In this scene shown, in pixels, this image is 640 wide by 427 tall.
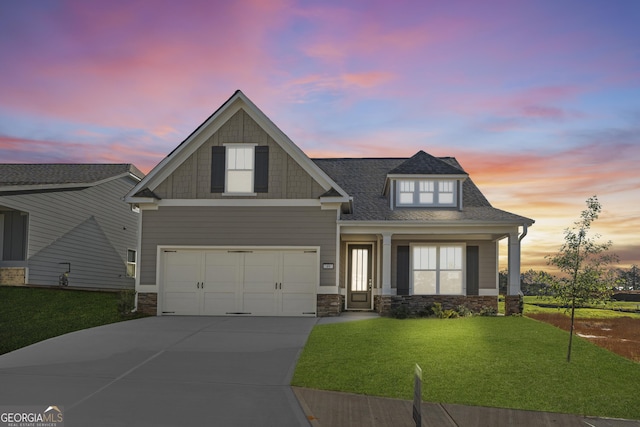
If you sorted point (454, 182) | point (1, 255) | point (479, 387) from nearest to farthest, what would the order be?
point (479, 387), point (454, 182), point (1, 255)

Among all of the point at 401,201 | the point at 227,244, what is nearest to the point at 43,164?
the point at 227,244

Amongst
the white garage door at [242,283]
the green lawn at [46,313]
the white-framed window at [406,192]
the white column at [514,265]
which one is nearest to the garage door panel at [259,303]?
the white garage door at [242,283]

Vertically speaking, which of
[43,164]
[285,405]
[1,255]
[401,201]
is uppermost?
[43,164]

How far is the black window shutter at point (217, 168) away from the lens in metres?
20.5

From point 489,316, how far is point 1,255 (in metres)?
19.0

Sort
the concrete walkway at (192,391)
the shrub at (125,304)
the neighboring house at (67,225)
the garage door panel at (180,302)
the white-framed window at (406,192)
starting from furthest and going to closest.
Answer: the neighboring house at (67,225)
the white-framed window at (406,192)
the garage door panel at (180,302)
the shrub at (125,304)
the concrete walkway at (192,391)

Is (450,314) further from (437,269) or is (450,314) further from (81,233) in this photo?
(81,233)

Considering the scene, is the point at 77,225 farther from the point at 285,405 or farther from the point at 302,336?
the point at 285,405

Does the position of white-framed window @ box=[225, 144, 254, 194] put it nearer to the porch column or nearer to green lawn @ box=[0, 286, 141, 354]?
the porch column

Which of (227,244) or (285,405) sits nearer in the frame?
(285,405)

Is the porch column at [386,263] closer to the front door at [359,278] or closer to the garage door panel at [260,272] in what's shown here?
the front door at [359,278]

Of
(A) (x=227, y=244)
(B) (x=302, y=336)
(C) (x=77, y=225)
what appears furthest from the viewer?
(C) (x=77, y=225)

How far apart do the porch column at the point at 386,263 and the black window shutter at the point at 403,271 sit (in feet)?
4.25

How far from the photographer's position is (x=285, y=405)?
9359 mm
